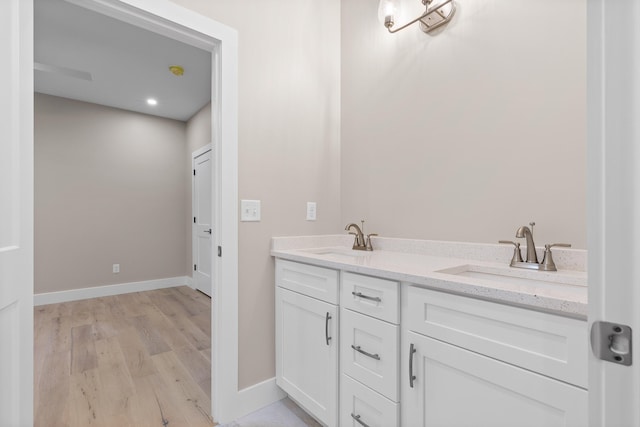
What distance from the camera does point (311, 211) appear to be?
1968mm

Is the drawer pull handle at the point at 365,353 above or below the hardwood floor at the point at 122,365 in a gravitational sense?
above

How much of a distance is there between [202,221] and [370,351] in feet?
11.6

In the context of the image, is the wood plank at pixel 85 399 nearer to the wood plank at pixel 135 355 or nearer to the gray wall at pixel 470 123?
the wood plank at pixel 135 355

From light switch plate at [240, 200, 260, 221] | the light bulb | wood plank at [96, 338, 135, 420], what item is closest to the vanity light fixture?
the light bulb

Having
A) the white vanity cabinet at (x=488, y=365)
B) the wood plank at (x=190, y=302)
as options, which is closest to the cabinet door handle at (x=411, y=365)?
the white vanity cabinet at (x=488, y=365)

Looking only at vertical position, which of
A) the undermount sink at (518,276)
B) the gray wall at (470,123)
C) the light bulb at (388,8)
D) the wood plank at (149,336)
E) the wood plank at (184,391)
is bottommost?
the wood plank at (149,336)

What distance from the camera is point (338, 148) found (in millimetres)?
2135

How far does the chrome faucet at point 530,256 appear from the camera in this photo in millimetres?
1167

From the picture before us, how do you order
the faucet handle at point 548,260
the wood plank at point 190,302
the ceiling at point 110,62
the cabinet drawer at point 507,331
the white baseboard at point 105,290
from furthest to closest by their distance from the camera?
1. the white baseboard at point 105,290
2. the wood plank at point 190,302
3. the ceiling at point 110,62
4. the faucet handle at point 548,260
5. the cabinet drawer at point 507,331

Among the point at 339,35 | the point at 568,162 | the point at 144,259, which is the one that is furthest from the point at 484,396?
the point at 144,259

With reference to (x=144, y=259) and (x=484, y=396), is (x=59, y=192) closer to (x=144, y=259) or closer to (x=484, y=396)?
(x=144, y=259)

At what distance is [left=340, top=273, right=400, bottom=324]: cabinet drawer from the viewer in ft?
3.70

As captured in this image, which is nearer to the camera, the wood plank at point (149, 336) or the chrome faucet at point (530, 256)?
the chrome faucet at point (530, 256)

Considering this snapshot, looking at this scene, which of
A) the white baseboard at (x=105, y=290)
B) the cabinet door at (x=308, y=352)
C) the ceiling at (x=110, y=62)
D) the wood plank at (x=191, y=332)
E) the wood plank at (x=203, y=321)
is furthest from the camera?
the white baseboard at (x=105, y=290)
